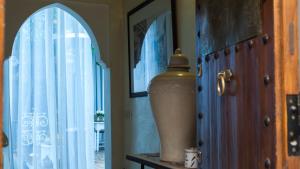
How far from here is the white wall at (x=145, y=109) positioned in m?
2.17

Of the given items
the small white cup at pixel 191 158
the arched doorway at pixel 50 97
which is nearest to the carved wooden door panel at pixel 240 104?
the small white cup at pixel 191 158

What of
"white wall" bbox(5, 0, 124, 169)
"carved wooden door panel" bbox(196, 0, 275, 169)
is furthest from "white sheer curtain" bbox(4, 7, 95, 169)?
"carved wooden door panel" bbox(196, 0, 275, 169)

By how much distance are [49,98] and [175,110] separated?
2746mm

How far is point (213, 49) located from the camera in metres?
1.14

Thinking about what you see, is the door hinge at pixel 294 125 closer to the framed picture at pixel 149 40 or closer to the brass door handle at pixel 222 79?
the brass door handle at pixel 222 79

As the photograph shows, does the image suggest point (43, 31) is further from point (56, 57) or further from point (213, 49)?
point (213, 49)

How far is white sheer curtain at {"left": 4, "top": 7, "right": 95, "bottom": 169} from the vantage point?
3.95 metres

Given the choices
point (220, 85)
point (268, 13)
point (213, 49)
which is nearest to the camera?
point (268, 13)

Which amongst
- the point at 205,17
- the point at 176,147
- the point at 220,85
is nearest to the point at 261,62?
the point at 220,85

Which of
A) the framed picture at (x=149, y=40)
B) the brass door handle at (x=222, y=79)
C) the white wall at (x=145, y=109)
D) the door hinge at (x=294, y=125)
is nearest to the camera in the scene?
the door hinge at (x=294, y=125)

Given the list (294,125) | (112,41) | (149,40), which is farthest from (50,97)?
(294,125)

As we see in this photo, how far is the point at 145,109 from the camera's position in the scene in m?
2.76

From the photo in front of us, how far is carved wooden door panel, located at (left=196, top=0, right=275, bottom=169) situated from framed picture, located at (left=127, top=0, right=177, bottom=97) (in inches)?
45.0

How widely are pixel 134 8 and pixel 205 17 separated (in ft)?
5.90
